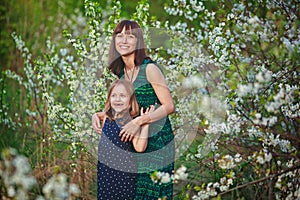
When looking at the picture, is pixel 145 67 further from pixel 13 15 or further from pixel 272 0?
pixel 13 15

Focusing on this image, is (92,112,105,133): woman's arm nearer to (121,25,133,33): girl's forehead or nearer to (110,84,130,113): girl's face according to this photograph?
(110,84,130,113): girl's face

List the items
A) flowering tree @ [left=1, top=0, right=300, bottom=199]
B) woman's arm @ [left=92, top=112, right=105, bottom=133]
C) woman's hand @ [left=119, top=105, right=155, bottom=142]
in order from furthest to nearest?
woman's arm @ [left=92, top=112, right=105, bottom=133], flowering tree @ [left=1, top=0, right=300, bottom=199], woman's hand @ [left=119, top=105, right=155, bottom=142]

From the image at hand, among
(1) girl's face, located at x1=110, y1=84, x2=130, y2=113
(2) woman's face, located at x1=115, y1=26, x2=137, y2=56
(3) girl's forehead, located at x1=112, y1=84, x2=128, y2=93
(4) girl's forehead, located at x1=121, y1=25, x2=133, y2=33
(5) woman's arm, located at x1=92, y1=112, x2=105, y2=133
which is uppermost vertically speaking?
(4) girl's forehead, located at x1=121, y1=25, x2=133, y2=33

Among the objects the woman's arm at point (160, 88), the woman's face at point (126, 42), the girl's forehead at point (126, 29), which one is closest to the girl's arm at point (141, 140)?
the woman's arm at point (160, 88)

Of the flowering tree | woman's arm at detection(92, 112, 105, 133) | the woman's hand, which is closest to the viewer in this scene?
the woman's hand

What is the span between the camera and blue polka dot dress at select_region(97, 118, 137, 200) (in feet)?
9.97

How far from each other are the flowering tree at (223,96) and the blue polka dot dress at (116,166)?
0.79ft

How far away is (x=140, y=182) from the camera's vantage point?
308cm

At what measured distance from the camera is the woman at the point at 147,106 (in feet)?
9.93

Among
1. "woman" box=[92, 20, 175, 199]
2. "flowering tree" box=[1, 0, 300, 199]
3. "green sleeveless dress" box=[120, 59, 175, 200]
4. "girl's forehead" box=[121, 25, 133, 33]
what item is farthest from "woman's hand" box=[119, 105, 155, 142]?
"girl's forehead" box=[121, 25, 133, 33]

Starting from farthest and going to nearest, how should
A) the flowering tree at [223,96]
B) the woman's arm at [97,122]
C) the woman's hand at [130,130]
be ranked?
the woman's arm at [97,122]
the flowering tree at [223,96]
the woman's hand at [130,130]

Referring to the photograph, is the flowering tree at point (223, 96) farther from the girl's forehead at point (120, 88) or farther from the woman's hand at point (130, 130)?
the girl's forehead at point (120, 88)

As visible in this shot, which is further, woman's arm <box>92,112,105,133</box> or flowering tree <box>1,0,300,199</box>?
woman's arm <box>92,112,105,133</box>

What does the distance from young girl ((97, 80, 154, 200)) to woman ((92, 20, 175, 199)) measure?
0.15ft
